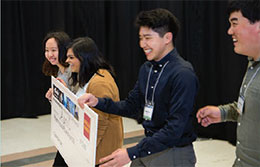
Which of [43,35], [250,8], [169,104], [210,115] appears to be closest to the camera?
[250,8]

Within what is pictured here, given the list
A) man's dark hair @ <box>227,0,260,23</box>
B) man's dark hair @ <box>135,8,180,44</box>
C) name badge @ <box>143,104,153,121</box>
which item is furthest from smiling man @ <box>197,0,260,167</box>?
name badge @ <box>143,104,153,121</box>

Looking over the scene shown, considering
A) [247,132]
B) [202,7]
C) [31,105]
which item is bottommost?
[31,105]

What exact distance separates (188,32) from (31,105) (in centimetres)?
268

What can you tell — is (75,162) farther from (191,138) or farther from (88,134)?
(191,138)

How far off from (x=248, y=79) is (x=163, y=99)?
1.22ft

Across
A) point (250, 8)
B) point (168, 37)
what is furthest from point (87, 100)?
point (250, 8)

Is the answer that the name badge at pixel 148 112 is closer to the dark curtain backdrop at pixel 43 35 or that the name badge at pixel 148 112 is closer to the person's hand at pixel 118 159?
the person's hand at pixel 118 159

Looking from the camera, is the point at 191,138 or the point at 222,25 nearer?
the point at 191,138

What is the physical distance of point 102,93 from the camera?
6.78 feet

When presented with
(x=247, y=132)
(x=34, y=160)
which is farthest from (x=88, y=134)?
(x=34, y=160)

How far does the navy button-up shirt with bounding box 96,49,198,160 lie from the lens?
4.96 feet

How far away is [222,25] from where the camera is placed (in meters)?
3.93

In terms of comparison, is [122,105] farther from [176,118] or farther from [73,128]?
[176,118]

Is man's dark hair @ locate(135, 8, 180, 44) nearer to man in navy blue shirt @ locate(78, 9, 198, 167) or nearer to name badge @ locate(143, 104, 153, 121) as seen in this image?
man in navy blue shirt @ locate(78, 9, 198, 167)
